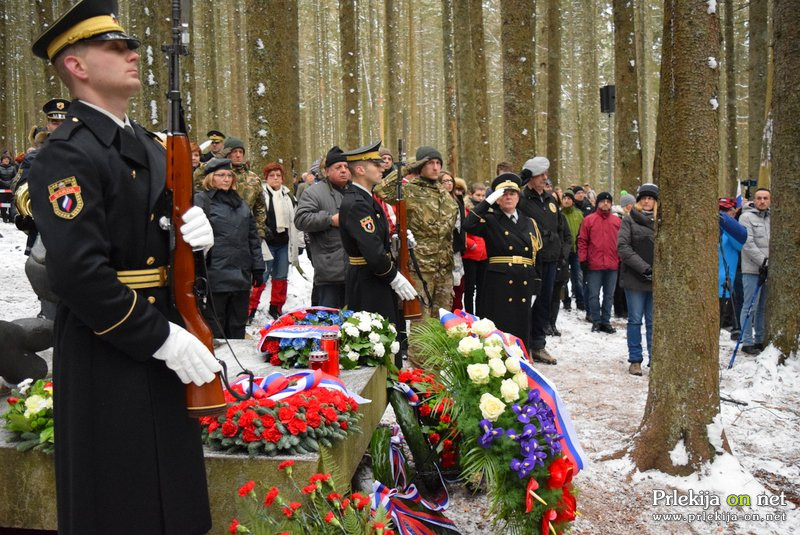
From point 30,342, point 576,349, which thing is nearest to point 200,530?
point 30,342

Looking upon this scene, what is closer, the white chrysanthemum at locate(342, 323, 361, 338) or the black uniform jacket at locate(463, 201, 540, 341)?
the white chrysanthemum at locate(342, 323, 361, 338)

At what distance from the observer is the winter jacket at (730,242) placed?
816 cm

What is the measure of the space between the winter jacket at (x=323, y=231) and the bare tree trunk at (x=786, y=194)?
4.56 m

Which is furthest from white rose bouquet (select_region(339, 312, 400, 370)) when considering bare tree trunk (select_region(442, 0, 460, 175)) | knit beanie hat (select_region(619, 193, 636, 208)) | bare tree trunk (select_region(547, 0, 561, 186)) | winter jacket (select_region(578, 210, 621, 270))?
bare tree trunk (select_region(547, 0, 561, 186))

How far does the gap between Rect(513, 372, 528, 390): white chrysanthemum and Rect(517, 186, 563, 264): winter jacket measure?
4490mm

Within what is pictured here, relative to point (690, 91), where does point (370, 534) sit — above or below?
below

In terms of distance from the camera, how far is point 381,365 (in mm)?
4582

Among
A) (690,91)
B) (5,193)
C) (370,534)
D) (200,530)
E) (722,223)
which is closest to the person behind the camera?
(200,530)

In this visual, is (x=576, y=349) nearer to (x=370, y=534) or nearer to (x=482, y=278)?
(x=482, y=278)

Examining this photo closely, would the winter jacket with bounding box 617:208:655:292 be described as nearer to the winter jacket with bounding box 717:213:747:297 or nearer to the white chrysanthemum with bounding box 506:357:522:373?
the winter jacket with bounding box 717:213:747:297

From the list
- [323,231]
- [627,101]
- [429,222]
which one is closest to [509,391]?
[429,222]

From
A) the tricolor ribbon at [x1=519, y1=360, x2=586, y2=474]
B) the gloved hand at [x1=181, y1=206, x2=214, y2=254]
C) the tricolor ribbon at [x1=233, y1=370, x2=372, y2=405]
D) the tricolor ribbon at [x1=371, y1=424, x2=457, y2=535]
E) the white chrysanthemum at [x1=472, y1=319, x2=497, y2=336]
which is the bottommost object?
the tricolor ribbon at [x1=371, y1=424, x2=457, y2=535]

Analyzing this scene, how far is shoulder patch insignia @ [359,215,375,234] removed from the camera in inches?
202

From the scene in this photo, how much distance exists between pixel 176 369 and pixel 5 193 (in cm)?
1840
